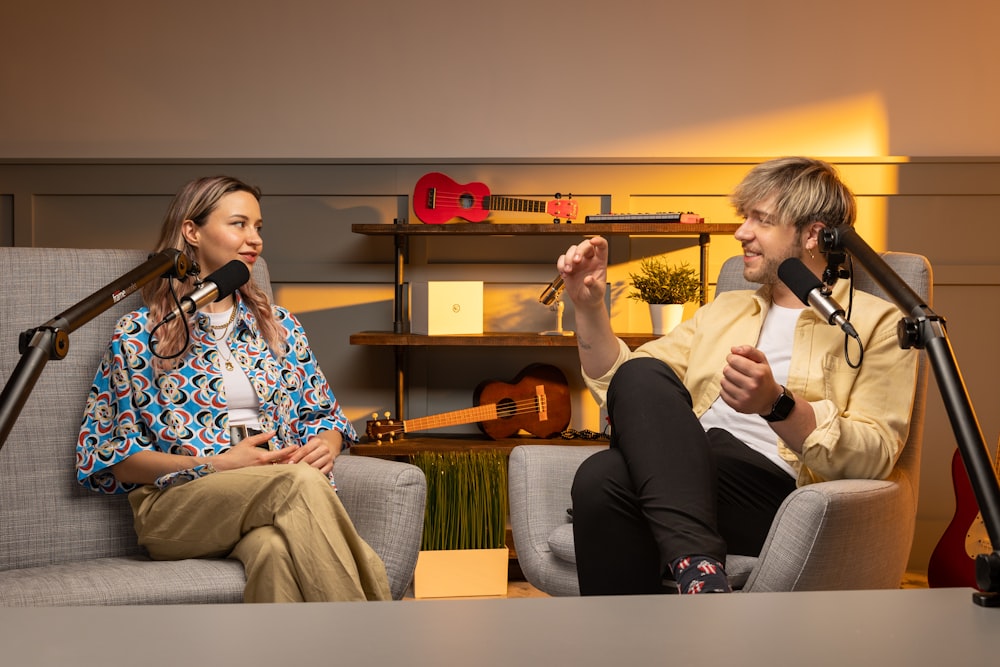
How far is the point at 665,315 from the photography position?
9.89ft

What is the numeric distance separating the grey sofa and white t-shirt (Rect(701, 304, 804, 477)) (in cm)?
64

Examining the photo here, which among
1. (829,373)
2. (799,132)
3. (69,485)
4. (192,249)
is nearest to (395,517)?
(69,485)

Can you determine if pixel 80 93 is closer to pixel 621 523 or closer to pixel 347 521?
pixel 347 521

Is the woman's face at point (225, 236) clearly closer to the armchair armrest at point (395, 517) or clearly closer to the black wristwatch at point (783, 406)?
the armchair armrest at point (395, 517)

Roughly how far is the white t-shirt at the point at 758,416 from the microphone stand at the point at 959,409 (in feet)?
2.67

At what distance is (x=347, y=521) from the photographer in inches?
63.0

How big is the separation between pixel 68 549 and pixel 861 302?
63.7 inches

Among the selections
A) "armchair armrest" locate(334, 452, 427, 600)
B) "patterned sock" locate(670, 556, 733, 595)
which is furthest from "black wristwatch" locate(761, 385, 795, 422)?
"armchair armrest" locate(334, 452, 427, 600)

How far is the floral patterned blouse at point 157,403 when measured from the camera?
175 cm

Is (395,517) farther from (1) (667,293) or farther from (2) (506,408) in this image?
(1) (667,293)

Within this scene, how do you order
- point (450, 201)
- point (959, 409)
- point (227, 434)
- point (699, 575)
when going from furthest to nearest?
point (450, 201) < point (227, 434) < point (699, 575) < point (959, 409)

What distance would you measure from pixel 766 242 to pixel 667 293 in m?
1.13

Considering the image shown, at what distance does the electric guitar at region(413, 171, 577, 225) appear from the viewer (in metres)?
3.11

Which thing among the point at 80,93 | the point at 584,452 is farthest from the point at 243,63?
the point at 584,452
